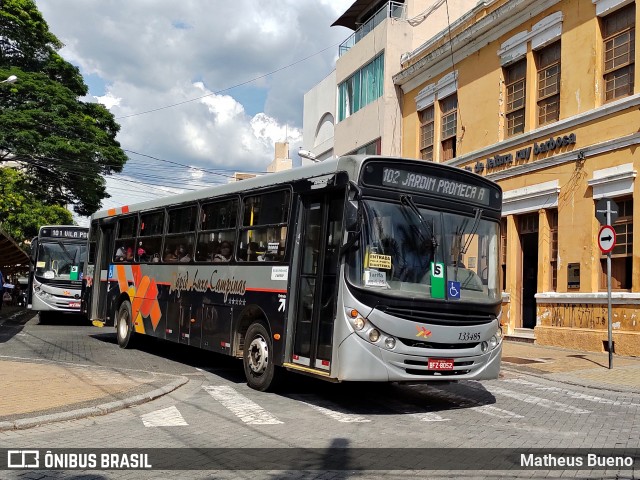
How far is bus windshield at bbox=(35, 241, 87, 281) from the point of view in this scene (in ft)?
72.6

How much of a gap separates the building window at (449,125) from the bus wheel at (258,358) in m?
15.2

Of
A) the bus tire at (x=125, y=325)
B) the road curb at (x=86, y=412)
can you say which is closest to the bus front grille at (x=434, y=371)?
the road curb at (x=86, y=412)

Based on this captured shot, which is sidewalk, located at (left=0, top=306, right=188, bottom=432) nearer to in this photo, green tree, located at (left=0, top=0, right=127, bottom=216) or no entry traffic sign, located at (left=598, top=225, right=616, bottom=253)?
no entry traffic sign, located at (left=598, top=225, right=616, bottom=253)

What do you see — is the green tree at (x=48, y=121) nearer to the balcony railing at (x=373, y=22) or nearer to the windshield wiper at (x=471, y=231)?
the balcony railing at (x=373, y=22)

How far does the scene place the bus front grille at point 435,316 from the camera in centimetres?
803

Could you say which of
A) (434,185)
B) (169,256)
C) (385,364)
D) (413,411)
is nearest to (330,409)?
(413,411)

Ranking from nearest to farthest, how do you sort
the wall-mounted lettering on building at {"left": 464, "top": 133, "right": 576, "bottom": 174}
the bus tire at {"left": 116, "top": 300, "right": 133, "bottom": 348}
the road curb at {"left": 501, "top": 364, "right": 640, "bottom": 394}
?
the road curb at {"left": 501, "top": 364, "right": 640, "bottom": 394}
the bus tire at {"left": 116, "top": 300, "right": 133, "bottom": 348}
the wall-mounted lettering on building at {"left": 464, "top": 133, "right": 576, "bottom": 174}

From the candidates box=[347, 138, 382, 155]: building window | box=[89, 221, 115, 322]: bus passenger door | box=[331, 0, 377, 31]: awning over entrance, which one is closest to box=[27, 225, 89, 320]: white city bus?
box=[89, 221, 115, 322]: bus passenger door

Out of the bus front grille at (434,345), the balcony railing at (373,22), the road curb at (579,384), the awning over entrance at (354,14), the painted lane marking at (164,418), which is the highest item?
the awning over entrance at (354,14)

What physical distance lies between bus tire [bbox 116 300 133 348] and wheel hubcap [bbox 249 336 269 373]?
5.50m

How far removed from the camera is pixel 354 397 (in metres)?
9.73

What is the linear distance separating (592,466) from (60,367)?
8.46 metres

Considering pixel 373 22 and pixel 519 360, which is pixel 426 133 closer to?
pixel 373 22

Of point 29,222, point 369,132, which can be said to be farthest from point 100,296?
point 29,222
